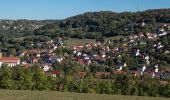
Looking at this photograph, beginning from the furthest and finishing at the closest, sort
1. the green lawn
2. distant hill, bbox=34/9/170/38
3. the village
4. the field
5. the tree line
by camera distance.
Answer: distant hill, bbox=34/9/170/38, the green lawn, the field, the village, the tree line

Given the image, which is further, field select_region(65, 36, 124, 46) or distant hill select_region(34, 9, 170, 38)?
distant hill select_region(34, 9, 170, 38)

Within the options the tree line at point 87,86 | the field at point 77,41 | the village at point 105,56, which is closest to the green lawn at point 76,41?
the field at point 77,41

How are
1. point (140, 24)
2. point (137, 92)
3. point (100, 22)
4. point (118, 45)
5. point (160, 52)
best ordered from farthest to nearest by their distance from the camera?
point (100, 22) → point (140, 24) → point (118, 45) → point (160, 52) → point (137, 92)

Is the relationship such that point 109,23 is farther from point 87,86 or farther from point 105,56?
point 87,86

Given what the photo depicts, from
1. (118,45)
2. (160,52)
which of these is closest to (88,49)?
(118,45)

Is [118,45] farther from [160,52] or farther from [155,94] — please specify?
[155,94]

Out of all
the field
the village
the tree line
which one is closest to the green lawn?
the field

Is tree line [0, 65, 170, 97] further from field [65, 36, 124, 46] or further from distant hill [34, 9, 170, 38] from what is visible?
distant hill [34, 9, 170, 38]
